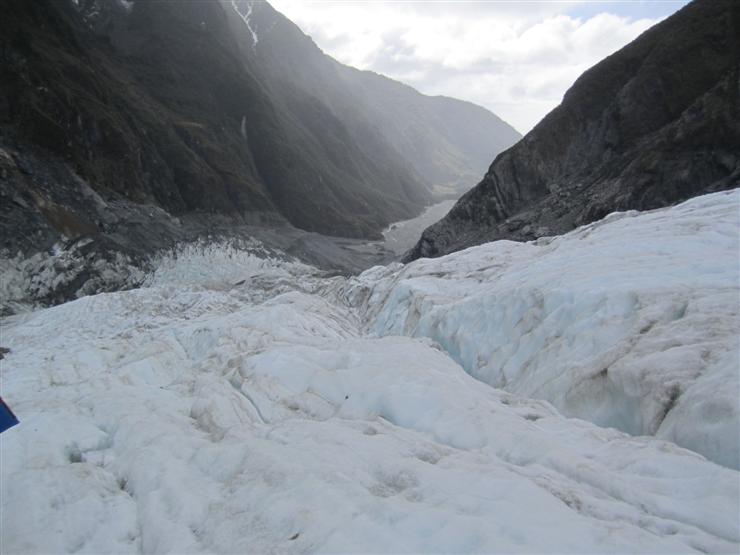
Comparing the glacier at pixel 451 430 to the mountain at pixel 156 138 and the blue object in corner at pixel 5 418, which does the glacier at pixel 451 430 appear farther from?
the mountain at pixel 156 138

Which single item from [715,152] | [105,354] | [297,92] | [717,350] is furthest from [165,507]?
[297,92]

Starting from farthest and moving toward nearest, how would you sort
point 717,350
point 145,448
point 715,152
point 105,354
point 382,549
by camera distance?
point 715,152, point 105,354, point 145,448, point 717,350, point 382,549

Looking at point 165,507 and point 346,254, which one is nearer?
point 165,507

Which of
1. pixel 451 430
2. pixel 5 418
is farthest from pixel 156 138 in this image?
pixel 451 430

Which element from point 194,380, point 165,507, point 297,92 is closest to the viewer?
point 165,507

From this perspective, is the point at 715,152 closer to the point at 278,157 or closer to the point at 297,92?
the point at 278,157

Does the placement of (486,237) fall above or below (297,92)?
below

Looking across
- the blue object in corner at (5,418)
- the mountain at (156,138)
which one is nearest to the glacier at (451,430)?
the blue object in corner at (5,418)
